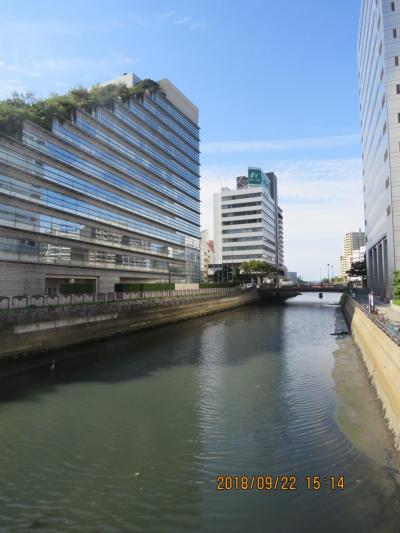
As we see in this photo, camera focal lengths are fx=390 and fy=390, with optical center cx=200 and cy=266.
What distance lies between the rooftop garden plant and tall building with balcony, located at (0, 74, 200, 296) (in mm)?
760

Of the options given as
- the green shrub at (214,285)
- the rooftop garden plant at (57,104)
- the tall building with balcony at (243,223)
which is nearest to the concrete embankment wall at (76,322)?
the rooftop garden plant at (57,104)

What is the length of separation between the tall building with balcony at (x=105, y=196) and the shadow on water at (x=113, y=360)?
733 inches

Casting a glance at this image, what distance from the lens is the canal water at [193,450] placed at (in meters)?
8.61

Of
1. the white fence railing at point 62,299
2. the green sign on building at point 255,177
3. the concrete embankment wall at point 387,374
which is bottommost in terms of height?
the concrete embankment wall at point 387,374

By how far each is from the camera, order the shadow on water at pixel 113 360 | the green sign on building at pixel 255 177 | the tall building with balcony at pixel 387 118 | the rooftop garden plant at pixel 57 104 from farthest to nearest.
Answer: the green sign on building at pixel 255 177
the tall building with balcony at pixel 387 118
the rooftop garden plant at pixel 57 104
the shadow on water at pixel 113 360

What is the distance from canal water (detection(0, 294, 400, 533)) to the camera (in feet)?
28.2

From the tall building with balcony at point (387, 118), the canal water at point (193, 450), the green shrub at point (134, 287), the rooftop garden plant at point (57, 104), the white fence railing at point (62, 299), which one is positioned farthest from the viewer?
the green shrub at point (134, 287)

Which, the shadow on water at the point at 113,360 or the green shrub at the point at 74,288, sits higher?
the green shrub at the point at 74,288

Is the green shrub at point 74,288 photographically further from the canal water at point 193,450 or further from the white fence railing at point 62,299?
the canal water at point 193,450

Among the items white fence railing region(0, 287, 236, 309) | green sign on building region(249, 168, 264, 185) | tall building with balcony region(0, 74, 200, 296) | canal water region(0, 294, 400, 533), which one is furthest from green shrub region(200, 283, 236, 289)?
green sign on building region(249, 168, 264, 185)

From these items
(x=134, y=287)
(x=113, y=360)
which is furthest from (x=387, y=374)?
(x=134, y=287)

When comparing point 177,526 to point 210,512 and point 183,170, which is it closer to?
point 210,512

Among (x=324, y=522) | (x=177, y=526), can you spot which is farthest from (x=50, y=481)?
(x=324, y=522)

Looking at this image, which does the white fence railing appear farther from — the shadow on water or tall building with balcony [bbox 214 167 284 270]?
tall building with balcony [bbox 214 167 284 270]
